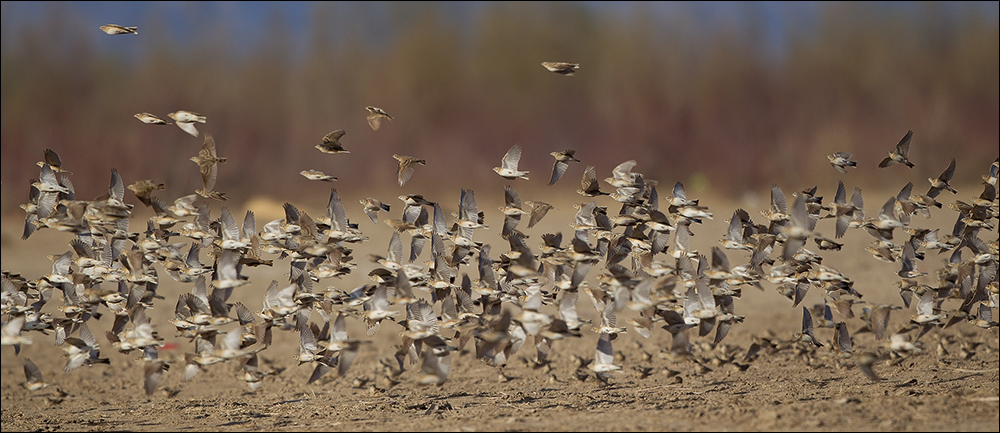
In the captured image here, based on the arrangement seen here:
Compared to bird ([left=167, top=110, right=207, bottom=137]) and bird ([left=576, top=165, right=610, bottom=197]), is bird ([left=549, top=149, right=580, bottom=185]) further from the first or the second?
bird ([left=167, top=110, right=207, bottom=137])

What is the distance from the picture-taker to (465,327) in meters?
5.41

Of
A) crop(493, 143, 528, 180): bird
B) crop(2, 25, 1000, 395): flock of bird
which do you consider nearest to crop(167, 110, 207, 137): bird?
crop(2, 25, 1000, 395): flock of bird

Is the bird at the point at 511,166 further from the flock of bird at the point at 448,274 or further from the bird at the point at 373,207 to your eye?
the bird at the point at 373,207

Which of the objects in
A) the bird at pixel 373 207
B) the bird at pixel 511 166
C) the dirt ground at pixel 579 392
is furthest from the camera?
the bird at pixel 511 166

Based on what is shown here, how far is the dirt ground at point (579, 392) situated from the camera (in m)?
4.61

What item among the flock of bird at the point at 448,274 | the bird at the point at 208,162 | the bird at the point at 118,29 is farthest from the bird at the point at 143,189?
the bird at the point at 118,29

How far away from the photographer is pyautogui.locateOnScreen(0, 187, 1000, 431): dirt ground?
15.1 feet

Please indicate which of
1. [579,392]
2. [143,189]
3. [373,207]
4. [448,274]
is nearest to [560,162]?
[448,274]

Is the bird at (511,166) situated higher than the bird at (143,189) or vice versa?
the bird at (511,166)

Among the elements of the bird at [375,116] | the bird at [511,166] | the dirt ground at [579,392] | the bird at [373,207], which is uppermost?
the bird at [375,116]

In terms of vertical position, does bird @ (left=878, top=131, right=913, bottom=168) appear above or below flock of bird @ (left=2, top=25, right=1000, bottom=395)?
above

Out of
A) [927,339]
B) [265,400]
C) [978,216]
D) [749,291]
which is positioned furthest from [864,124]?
[265,400]

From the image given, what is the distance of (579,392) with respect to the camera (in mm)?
6230

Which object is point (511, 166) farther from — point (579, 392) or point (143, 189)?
point (143, 189)
